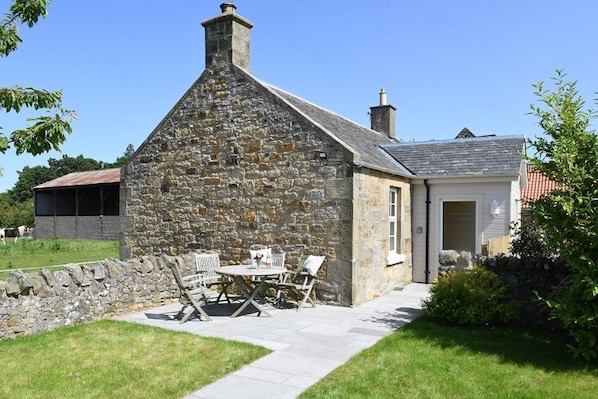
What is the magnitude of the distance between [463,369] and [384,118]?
14763 mm

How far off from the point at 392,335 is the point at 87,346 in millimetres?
4680

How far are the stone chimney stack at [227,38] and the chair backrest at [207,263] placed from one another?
477 centimetres

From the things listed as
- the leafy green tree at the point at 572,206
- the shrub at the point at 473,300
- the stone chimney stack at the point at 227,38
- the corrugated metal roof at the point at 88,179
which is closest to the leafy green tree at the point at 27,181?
the corrugated metal roof at the point at 88,179

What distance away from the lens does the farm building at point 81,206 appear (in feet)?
106

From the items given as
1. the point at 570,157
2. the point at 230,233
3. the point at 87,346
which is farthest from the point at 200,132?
the point at 570,157

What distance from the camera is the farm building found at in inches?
1275

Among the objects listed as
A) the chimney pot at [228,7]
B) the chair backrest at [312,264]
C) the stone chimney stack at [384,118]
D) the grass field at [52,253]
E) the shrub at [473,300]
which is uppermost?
the chimney pot at [228,7]

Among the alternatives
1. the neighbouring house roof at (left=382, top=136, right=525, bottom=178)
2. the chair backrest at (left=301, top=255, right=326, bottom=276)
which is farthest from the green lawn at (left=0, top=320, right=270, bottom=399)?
the neighbouring house roof at (left=382, top=136, right=525, bottom=178)

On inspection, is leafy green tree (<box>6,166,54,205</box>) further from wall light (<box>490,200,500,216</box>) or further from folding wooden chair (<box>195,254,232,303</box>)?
wall light (<box>490,200,500,216</box>)

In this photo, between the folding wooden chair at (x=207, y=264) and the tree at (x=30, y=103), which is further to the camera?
the folding wooden chair at (x=207, y=264)

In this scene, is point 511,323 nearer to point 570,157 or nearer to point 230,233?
point 570,157

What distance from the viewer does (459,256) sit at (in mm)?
9211

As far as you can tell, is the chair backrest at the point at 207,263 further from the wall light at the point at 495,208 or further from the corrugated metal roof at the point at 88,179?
the corrugated metal roof at the point at 88,179

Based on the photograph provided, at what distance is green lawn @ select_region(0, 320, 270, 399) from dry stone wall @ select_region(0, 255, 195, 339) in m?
0.27
